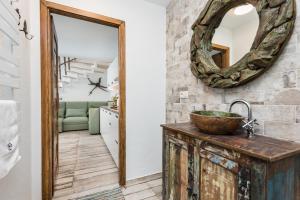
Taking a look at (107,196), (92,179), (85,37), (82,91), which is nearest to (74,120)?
(82,91)

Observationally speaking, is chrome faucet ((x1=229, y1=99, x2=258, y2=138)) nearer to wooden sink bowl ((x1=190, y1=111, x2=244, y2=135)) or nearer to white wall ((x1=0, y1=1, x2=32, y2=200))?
wooden sink bowl ((x1=190, y1=111, x2=244, y2=135))

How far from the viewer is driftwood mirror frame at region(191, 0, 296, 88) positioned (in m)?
0.88

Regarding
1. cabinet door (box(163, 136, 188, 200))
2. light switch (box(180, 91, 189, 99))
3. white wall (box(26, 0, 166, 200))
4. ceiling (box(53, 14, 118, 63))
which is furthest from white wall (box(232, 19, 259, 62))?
ceiling (box(53, 14, 118, 63))

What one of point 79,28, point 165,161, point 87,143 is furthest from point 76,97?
point 165,161

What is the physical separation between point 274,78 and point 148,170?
1.86 meters

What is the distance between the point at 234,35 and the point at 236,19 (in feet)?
0.41

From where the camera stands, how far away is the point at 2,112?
654 mm

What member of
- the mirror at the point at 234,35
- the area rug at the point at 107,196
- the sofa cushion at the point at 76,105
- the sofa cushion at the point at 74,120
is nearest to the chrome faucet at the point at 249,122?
the mirror at the point at 234,35

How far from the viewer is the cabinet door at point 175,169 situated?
1114 millimetres

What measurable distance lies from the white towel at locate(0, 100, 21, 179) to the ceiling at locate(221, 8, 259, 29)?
5.41ft

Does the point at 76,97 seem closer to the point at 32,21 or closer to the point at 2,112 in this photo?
the point at 32,21

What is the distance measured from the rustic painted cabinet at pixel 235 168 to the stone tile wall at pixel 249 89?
0.51 feet

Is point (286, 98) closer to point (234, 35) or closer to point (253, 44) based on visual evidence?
point (253, 44)

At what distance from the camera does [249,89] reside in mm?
1097
